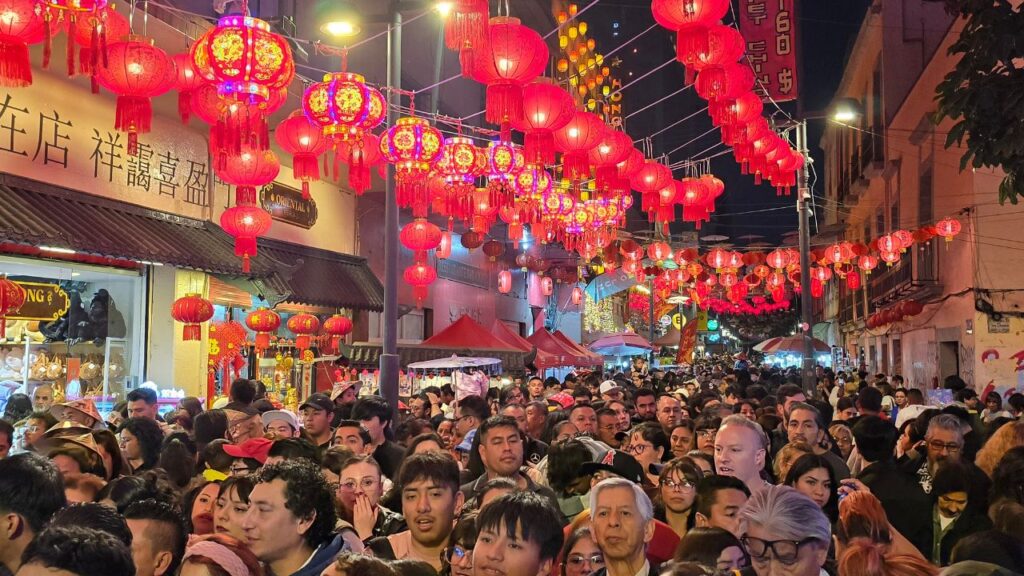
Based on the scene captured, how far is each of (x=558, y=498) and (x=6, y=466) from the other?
3260 mm

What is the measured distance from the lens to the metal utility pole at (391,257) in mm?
11531

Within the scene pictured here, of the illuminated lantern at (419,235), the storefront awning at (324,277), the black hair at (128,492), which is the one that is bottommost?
the black hair at (128,492)

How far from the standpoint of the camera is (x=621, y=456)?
691 cm

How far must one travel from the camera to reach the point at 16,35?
791 centimetres

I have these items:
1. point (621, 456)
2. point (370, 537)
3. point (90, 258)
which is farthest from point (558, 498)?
point (90, 258)

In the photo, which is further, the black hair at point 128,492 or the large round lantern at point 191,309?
the large round lantern at point 191,309

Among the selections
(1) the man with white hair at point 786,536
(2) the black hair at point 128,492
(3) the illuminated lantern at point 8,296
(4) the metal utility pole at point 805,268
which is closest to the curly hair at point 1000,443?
(1) the man with white hair at point 786,536

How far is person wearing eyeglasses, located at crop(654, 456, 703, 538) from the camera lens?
19.1 feet

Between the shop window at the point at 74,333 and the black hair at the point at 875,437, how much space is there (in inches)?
383

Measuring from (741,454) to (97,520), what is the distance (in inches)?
151

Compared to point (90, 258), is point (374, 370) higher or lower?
lower

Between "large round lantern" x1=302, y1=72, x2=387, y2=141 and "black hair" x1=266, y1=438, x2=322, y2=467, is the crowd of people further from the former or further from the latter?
"large round lantern" x1=302, y1=72, x2=387, y2=141

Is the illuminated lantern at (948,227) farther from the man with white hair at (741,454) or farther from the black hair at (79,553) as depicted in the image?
the black hair at (79,553)

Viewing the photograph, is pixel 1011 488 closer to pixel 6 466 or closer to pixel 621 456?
pixel 621 456
